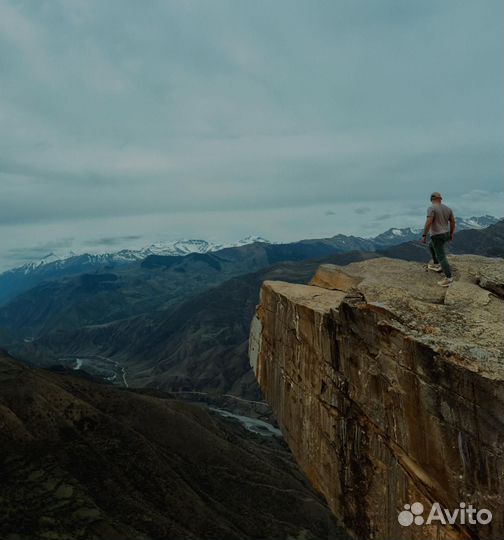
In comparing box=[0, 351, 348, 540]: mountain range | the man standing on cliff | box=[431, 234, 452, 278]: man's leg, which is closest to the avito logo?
the man standing on cliff

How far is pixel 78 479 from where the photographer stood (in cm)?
5938

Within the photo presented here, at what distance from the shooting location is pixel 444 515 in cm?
1050

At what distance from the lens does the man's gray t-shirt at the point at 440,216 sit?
15336 mm

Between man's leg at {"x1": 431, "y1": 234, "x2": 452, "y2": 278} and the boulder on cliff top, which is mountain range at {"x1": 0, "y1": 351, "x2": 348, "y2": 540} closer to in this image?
the boulder on cliff top

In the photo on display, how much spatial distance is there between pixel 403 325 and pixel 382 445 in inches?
150

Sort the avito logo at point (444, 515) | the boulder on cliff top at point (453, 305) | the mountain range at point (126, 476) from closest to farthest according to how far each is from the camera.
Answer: the avito logo at point (444, 515) < the boulder on cliff top at point (453, 305) < the mountain range at point (126, 476)

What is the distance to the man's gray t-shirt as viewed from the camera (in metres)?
15.3

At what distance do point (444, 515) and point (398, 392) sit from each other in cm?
297

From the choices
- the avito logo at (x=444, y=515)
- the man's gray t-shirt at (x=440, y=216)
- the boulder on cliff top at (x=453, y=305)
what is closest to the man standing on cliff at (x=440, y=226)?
the man's gray t-shirt at (x=440, y=216)

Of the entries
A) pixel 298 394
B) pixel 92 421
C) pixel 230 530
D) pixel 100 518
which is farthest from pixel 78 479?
pixel 298 394

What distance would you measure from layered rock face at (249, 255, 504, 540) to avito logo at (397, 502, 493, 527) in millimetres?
87

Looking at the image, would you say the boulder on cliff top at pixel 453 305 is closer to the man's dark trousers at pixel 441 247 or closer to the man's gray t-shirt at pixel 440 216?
the man's dark trousers at pixel 441 247

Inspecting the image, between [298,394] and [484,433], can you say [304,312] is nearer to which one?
[298,394]

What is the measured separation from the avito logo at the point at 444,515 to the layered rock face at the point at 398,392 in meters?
0.09
